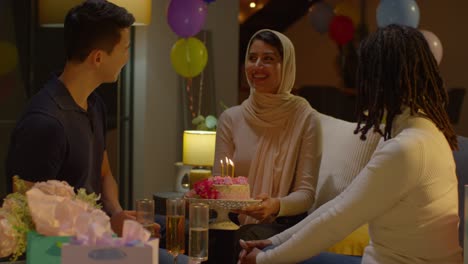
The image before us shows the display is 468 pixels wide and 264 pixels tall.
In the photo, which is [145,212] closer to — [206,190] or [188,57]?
[206,190]

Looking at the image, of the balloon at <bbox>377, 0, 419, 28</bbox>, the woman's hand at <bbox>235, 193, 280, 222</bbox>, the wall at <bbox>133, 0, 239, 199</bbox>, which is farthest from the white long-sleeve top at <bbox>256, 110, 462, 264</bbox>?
the wall at <bbox>133, 0, 239, 199</bbox>

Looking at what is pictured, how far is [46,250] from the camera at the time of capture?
5.16 feet

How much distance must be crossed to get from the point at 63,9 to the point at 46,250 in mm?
3327

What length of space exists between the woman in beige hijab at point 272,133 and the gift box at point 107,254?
2.17 metres

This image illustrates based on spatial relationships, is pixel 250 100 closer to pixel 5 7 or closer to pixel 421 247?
pixel 421 247

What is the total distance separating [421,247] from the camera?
7.56 feet

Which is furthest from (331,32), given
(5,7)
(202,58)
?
(5,7)

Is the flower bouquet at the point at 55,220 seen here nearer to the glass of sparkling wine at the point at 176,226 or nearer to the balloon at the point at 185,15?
the glass of sparkling wine at the point at 176,226

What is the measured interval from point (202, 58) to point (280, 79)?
2018 millimetres

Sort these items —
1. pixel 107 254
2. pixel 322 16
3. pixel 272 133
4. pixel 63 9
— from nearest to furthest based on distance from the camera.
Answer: pixel 107 254 < pixel 272 133 < pixel 63 9 < pixel 322 16

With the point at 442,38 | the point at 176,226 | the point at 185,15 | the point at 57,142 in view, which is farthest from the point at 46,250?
the point at 442,38

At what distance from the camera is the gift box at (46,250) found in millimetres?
1564

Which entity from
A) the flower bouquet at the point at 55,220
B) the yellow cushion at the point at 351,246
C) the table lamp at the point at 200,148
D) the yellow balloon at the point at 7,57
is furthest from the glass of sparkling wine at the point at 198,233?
the yellow balloon at the point at 7,57

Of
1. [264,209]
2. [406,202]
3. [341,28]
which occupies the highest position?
[341,28]
